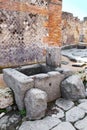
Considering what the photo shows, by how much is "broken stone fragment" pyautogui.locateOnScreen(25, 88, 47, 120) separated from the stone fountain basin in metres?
0.15

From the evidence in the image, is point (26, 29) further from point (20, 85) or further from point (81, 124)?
point (81, 124)

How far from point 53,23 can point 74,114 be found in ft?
10.6

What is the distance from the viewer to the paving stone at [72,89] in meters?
Result: 3.23

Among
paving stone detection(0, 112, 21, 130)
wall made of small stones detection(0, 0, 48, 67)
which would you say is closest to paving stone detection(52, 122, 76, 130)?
paving stone detection(0, 112, 21, 130)

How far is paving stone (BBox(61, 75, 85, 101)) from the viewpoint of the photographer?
3.23m

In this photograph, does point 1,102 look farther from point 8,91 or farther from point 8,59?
point 8,59

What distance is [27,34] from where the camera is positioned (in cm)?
472

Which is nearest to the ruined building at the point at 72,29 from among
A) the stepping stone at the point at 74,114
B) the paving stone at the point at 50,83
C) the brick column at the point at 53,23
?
the brick column at the point at 53,23

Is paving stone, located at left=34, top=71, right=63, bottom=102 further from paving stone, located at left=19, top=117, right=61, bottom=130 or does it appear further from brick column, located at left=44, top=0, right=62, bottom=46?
brick column, located at left=44, top=0, right=62, bottom=46

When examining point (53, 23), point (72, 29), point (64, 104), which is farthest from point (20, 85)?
point (72, 29)

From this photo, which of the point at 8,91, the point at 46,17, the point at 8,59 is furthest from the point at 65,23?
the point at 8,91

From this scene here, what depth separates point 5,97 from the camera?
302 centimetres

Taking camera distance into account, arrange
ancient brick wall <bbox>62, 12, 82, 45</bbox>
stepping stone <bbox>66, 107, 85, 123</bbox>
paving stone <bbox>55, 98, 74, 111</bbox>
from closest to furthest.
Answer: stepping stone <bbox>66, 107, 85, 123</bbox>, paving stone <bbox>55, 98, 74, 111</bbox>, ancient brick wall <bbox>62, 12, 82, 45</bbox>

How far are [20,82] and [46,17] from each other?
2.92 m
